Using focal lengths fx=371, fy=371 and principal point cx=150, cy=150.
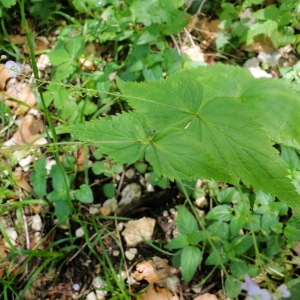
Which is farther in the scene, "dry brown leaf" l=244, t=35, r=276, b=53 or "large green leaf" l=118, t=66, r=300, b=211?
"dry brown leaf" l=244, t=35, r=276, b=53

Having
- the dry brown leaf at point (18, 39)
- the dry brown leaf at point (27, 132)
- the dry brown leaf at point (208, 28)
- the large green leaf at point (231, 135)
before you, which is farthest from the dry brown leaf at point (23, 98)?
the large green leaf at point (231, 135)

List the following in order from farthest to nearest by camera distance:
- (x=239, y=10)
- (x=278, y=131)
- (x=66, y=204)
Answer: (x=239, y=10), (x=66, y=204), (x=278, y=131)

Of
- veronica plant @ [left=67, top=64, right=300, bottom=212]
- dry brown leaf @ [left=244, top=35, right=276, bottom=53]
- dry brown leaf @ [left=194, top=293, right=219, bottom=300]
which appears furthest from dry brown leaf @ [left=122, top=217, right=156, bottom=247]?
dry brown leaf @ [left=244, top=35, right=276, bottom=53]

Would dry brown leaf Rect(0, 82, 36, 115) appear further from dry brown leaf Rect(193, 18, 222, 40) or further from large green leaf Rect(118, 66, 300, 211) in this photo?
large green leaf Rect(118, 66, 300, 211)

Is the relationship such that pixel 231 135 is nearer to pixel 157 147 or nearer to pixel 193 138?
pixel 193 138

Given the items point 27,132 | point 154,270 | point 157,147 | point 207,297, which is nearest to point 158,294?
point 154,270

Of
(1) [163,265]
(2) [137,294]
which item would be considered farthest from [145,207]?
(2) [137,294]

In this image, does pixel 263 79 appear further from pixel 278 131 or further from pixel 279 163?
pixel 279 163

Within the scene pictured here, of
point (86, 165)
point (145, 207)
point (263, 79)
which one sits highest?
point (263, 79)
